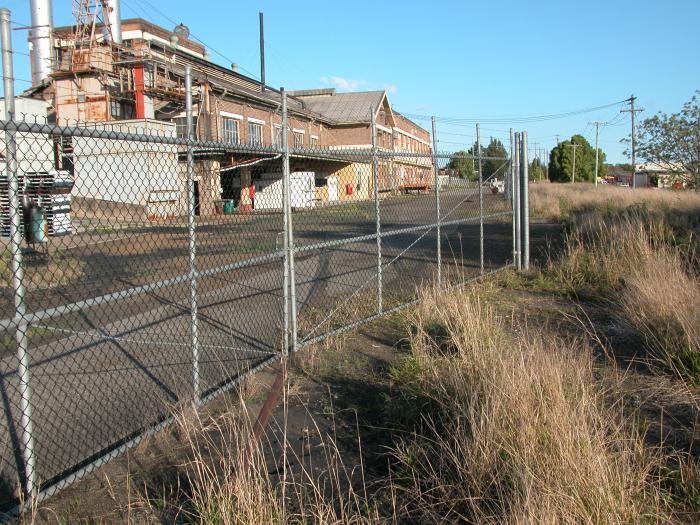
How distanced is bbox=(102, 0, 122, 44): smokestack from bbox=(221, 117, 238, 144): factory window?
599 centimetres

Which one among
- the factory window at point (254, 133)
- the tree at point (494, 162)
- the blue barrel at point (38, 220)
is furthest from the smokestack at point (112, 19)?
the blue barrel at point (38, 220)

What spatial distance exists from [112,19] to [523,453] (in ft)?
106

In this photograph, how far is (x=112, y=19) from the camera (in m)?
30.2

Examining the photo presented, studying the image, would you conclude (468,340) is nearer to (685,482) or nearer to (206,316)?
(685,482)

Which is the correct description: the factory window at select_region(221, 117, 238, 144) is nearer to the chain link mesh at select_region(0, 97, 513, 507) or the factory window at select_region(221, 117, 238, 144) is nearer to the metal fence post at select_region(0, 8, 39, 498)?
the chain link mesh at select_region(0, 97, 513, 507)

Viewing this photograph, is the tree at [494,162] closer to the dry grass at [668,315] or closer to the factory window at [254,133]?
the dry grass at [668,315]

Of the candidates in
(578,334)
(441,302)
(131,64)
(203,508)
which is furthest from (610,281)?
(131,64)

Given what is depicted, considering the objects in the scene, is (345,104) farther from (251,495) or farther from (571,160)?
(251,495)

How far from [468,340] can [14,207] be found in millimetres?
3264

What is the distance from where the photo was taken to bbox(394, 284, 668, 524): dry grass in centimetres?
266

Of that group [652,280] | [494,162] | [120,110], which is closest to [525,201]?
[652,280]

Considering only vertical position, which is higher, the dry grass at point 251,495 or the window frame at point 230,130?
the window frame at point 230,130

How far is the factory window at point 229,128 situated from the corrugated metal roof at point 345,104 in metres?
16.5

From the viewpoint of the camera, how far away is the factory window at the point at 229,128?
30.5 m
